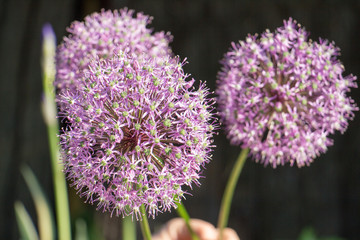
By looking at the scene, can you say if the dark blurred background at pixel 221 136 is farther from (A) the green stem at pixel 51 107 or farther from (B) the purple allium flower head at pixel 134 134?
(B) the purple allium flower head at pixel 134 134

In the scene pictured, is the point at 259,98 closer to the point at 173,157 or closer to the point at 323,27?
the point at 173,157

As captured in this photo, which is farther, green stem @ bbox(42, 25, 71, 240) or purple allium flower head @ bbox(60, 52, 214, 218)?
green stem @ bbox(42, 25, 71, 240)

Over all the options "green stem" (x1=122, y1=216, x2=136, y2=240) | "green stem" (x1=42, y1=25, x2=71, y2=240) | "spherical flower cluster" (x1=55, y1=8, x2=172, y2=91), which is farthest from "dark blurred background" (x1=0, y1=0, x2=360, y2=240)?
"spherical flower cluster" (x1=55, y1=8, x2=172, y2=91)

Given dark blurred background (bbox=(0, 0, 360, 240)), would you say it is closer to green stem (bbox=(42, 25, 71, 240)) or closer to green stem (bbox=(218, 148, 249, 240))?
green stem (bbox=(42, 25, 71, 240))

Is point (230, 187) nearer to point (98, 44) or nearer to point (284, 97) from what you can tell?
point (284, 97)

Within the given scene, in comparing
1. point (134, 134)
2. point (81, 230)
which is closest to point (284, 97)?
point (134, 134)

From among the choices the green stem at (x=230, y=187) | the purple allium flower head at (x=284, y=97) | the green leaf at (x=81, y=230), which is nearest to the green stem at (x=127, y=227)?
the green leaf at (x=81, y=230)
